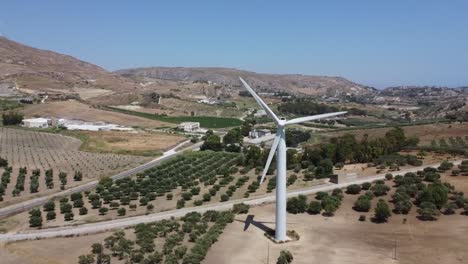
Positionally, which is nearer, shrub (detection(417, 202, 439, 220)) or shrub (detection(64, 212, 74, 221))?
shrub (detection(417, 202, 439, 220))

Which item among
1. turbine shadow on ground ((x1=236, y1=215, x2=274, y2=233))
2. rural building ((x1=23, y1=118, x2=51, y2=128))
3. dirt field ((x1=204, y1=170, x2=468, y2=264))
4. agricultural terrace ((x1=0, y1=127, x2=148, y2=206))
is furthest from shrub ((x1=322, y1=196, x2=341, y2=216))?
rural building ((x1=23, y1=118, x2=51, y2=128))

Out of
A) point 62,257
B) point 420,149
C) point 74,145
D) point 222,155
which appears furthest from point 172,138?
point 62,257

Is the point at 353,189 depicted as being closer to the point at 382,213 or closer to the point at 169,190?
the point at 382,213

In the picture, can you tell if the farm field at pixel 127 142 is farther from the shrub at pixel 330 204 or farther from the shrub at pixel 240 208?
the shrub at pixel 330 204

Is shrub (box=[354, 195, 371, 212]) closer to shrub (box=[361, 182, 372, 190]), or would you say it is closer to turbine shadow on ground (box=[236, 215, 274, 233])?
shrub (box=[361, 182, 372, 190])

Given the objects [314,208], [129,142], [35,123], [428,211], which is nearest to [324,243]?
[314,208]

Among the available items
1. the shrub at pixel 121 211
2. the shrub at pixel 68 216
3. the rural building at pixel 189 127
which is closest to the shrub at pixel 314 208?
the shrub at pixel 121 211
